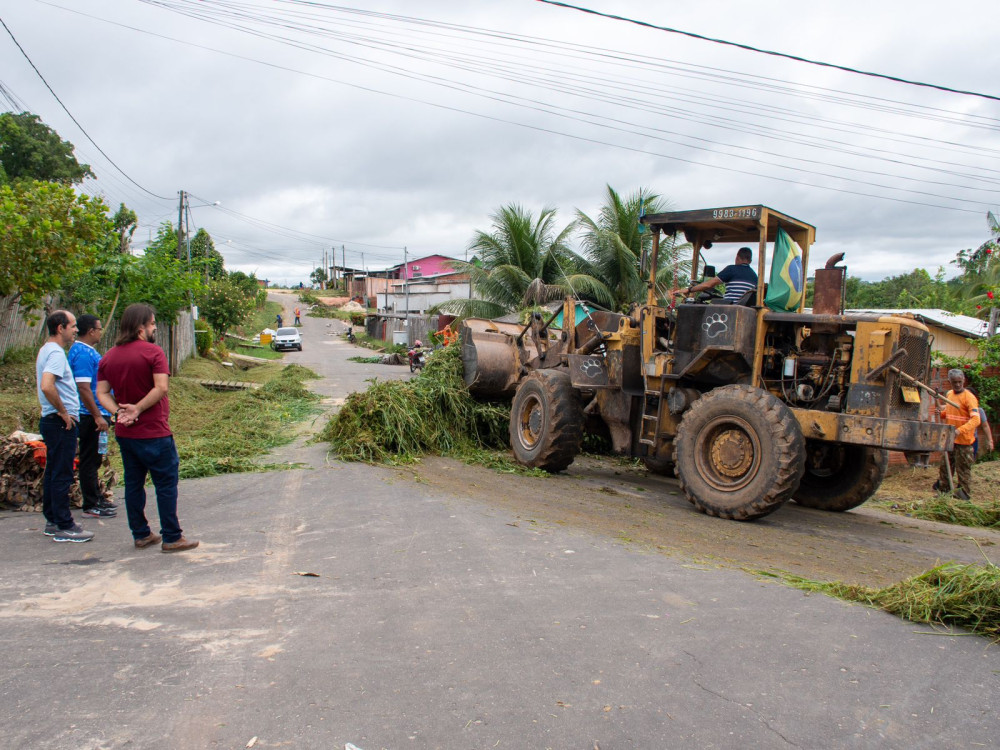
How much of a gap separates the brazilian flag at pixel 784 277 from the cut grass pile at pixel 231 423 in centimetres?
612

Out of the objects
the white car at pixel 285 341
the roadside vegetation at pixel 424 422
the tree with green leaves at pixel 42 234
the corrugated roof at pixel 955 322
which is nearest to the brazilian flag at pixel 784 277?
the roadside vegetation at pixel 424 422

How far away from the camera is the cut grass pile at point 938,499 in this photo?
8.29 metres

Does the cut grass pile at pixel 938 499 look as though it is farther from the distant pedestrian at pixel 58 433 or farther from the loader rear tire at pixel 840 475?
the distant pedestrian at pixel 58 433

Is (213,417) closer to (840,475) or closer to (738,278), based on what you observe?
(738,278)

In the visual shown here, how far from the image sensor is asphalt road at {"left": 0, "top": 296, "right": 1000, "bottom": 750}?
3.11 m

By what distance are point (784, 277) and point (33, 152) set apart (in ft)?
118

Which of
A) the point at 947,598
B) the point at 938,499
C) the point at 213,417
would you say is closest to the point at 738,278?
the point at 938,499

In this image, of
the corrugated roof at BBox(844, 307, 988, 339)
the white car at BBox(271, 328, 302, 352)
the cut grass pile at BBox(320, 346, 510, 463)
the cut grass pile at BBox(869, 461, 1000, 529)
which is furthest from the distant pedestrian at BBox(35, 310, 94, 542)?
the white car at BBox(271, 328, 302, 352)

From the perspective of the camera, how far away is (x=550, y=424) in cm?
930

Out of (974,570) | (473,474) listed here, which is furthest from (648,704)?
(473,474)

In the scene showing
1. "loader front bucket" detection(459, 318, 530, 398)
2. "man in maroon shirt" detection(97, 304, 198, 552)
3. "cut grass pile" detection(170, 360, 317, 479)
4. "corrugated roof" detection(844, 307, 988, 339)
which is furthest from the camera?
"corrugated roof" detection(844, 307, 988, 339)

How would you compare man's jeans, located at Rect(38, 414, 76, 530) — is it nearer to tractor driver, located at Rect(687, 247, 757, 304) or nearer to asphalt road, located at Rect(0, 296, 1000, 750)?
asphalt road, located at Rect(0, 296, 1000, 750)

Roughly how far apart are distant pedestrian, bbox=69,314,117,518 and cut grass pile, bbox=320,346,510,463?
3229 mm

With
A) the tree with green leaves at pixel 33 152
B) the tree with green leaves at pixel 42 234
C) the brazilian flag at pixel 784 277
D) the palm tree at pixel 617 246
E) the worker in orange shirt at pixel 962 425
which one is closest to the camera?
the brazilian flag at pixel 784 277
